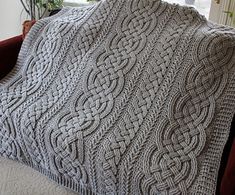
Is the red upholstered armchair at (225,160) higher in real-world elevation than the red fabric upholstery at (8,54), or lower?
lower

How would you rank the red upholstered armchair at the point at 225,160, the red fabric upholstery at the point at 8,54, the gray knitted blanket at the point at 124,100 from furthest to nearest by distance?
the red fabric upholstery at the point at 8,54, the gray knitted blanket at the point at 124,100, the red upholstered armchair at the point at 225,160

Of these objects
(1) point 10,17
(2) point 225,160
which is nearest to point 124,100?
(2) point 225,160

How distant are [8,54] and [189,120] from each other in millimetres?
996

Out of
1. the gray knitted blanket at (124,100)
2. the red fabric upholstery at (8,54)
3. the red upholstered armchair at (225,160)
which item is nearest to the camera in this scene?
the red upholstered armchair at (225,160)

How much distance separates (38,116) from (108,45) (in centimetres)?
44

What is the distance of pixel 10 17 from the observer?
2.74 m

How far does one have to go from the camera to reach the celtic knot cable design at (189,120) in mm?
1105

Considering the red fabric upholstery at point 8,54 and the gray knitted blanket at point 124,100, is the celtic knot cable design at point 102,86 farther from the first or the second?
the red fabric upholstery at point 8,54

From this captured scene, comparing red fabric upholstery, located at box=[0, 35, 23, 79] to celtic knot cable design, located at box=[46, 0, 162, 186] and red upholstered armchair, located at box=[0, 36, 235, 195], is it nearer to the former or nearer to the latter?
red upholstered armchair, located at box=[0, 36, 235, 195]

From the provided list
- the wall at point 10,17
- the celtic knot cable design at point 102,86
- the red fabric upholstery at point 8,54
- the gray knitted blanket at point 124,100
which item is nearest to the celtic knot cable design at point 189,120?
the gray knitted blanket at point 124,100

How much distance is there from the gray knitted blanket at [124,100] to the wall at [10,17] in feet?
3.84

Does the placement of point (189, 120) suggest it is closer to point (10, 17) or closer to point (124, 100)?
point (124, 100)

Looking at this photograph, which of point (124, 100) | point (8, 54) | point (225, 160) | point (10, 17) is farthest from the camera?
point (10, 17)

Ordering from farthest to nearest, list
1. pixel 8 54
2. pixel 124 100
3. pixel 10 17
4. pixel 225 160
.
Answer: pixel 10 17
pixel 8 54
pixel 124 100
pixel 225 160
